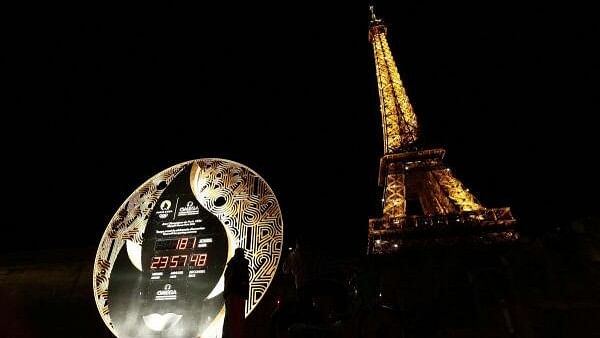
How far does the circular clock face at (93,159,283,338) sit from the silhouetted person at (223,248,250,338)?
41cm

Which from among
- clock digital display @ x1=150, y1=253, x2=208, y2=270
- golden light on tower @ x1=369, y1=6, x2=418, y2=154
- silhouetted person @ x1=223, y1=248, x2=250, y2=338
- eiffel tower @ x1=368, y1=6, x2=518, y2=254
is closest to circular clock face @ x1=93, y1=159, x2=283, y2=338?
clock digital display @ x1=150, y1=253, x2=208, y2=270

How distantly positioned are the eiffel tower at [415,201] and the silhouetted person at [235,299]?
1107cm

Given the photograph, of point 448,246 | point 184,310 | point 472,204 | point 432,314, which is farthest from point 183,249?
point 472,204

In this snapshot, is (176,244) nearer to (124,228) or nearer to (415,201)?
(124,228)

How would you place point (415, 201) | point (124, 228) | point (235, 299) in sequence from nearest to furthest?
point (235, 299)
point (124, 228)
point (415, 201)

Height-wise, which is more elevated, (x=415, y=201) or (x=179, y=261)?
(x=415, y=201)

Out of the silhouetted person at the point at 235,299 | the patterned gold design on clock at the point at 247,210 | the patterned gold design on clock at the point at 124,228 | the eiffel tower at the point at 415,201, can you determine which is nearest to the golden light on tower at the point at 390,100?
the eiffel tower at the point at 415,201

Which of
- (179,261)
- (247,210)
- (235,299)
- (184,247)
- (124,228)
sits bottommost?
(235,299)

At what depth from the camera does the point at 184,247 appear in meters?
4.73

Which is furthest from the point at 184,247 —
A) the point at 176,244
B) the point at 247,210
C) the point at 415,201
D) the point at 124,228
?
the point at 415,201

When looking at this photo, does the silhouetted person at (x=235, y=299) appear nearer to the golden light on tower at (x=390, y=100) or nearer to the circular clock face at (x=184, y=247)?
the circular clock face at (x=184, y=247)

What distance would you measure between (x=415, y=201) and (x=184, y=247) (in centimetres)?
1810

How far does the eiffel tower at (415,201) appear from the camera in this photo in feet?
48.1

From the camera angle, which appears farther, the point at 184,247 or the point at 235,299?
the point at 184,247
